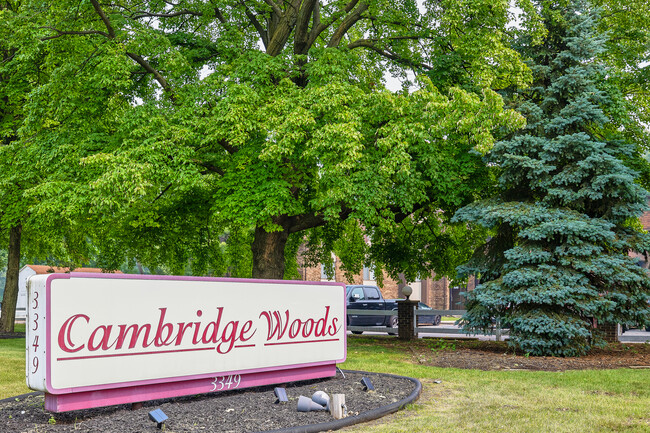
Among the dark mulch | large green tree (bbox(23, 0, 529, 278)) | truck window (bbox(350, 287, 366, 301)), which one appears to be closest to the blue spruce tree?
large green tree (bbox(23, 0, 529, 278))

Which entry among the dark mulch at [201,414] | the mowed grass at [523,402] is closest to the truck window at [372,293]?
the mowed grass at [523,402]

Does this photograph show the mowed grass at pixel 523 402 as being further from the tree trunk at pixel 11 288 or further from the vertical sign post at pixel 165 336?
the tree trunk at pixel 11 288

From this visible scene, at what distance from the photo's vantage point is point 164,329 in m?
8.22

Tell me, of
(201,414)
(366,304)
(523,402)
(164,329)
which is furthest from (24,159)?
(523,402)

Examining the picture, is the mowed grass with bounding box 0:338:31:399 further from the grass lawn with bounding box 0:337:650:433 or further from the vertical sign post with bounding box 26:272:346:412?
the vertical sign post with bounding box 26:272:346:412

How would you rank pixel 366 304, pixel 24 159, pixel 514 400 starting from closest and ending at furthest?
pixel 514 400 → pixel 24 159 → pixel 366 304

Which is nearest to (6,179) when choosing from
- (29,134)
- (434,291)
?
(29,134)

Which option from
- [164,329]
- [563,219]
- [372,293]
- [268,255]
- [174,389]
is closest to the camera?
[164,329]

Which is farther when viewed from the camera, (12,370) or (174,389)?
(12,370)

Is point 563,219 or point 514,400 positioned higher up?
point 563,219

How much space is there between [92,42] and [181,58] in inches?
121

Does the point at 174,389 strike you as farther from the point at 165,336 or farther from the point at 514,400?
the point at 514,400

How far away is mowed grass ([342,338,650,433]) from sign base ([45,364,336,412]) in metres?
2.00

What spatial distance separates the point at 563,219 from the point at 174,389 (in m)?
11.3
